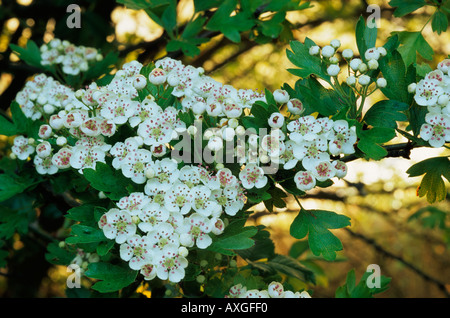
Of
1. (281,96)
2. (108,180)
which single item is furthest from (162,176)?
(281,96)

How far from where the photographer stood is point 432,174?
50.7 inches

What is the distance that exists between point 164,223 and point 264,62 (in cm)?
250

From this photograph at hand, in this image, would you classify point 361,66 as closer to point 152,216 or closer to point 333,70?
point 333,70

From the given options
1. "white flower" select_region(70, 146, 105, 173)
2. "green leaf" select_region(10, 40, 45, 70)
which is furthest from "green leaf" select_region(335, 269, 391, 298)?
"green leaf" select_region(10, 40, 45, 70)

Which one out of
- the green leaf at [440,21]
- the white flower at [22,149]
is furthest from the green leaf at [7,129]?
the green leaf at [440,21]

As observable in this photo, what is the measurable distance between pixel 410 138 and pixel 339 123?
224 millimetres

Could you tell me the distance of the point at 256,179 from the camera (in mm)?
1125

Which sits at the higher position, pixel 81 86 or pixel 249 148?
pixel 249 148

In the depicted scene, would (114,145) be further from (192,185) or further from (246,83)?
(246,83)

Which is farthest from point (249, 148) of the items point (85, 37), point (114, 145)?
point (85, 37)

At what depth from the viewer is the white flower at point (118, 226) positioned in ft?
3.37

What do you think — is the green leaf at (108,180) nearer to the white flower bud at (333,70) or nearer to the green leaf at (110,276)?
the green leaf at (110,276)

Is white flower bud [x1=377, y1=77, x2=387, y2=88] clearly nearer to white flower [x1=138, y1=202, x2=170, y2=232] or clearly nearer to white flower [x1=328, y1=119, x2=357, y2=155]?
white flower [x1=328, y1=119, x2=357, y2=155]

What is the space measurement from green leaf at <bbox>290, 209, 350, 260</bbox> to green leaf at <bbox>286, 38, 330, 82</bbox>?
38 cm
